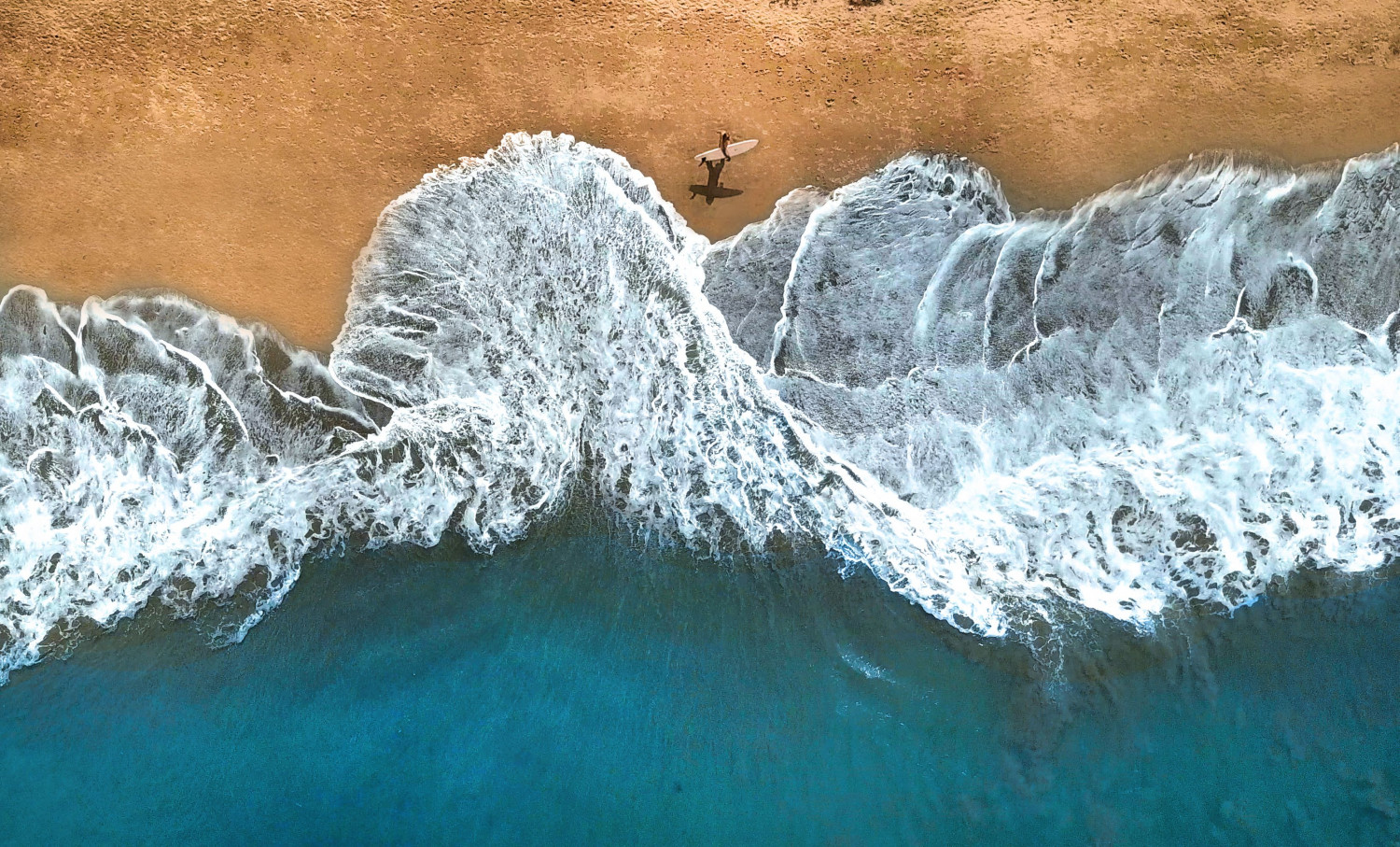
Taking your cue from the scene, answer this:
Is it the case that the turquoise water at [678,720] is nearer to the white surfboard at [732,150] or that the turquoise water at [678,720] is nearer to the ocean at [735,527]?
the ocean at [735,527]

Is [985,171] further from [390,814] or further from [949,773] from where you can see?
[390,814]

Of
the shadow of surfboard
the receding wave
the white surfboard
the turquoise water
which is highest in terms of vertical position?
the white surfboard

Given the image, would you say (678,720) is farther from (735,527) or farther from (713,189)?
(713,189)

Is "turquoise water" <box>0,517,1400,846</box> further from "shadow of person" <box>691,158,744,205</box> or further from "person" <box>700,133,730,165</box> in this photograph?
"person" <box>700,133,730,165</box>

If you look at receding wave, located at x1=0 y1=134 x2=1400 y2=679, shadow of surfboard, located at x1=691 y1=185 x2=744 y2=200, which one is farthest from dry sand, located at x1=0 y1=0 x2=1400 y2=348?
receding wave, located at x1=0 y1=134 x2=1400 y2=679

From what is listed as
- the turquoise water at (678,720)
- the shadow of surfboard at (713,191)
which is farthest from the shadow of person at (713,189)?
the turquoise water at (678,720)
